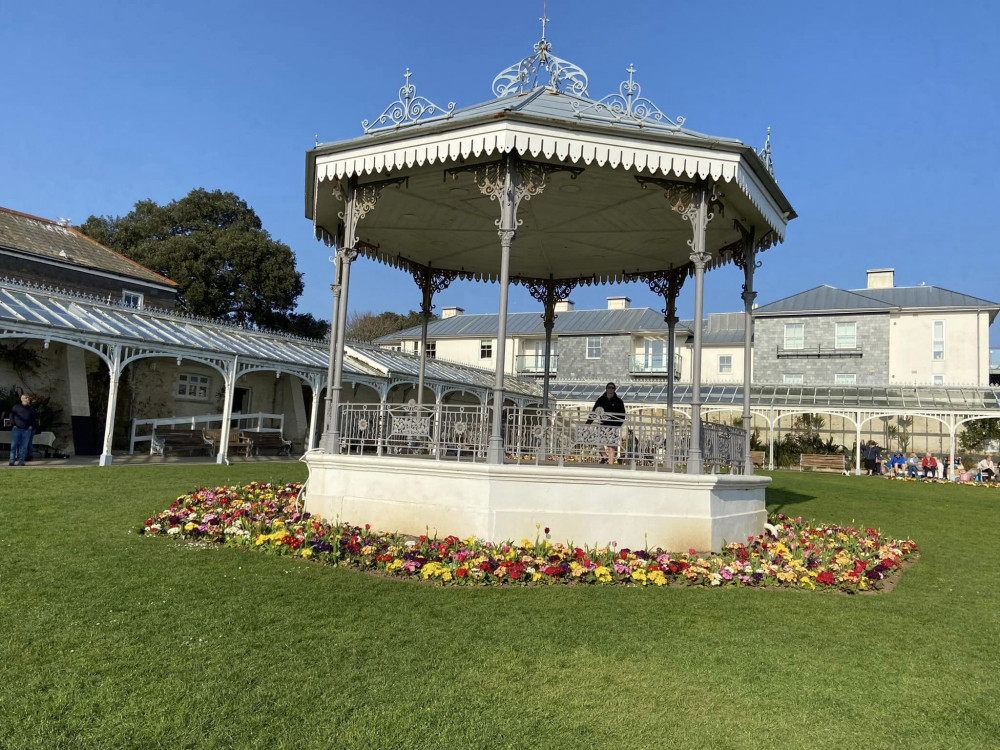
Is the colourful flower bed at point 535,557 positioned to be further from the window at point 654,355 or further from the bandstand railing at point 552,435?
the window at point 654,355

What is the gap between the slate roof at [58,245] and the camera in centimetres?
2673

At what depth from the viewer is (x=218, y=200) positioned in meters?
46.2

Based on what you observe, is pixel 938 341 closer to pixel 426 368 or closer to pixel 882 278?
pixel 882 278

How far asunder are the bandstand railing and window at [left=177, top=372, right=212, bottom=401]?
1709cm

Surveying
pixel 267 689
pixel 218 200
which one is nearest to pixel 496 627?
pixel 267 689

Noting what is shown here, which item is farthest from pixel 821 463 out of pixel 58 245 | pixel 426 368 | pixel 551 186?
pixel 58 245

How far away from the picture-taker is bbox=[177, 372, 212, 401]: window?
23.8 m

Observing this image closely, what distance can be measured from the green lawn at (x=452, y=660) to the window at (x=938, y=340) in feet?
117

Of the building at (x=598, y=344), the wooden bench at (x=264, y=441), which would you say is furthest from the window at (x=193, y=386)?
the building at (x=598, y=344)

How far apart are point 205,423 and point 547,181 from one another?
62.5ft

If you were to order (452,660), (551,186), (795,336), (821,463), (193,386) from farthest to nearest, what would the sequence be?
(795,336) → (821,463) → (193,386) → (551,186) → (452,660)

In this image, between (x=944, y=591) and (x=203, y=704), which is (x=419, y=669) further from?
(x=944, y=591)

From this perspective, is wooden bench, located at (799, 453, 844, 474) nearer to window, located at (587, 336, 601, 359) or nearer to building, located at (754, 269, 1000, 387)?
building, located at (754, 269, 1000, 387)

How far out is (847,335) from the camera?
3919 cm
